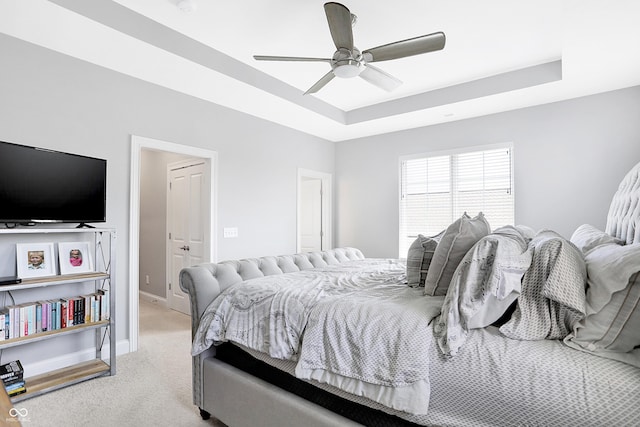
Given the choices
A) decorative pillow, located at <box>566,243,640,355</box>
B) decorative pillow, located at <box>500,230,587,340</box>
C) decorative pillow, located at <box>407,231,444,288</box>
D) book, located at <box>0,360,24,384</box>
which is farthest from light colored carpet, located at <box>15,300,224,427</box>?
decorative pillow, located at <box>566,243,640,355</box>

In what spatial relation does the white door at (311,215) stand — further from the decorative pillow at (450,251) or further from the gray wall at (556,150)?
the decorative pillow at (450,251)

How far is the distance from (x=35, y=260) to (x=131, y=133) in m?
1.42

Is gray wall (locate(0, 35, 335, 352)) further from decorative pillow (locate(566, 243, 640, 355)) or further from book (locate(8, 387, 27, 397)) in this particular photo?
decorative pillow (locate(566, 243, 640, 355))

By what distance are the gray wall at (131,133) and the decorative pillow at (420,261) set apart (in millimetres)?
2776

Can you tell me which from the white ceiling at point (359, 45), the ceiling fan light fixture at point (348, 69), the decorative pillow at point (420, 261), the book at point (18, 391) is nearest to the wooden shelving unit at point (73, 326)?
the book at point (18, 391)

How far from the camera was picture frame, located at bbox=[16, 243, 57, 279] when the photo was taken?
2535mm

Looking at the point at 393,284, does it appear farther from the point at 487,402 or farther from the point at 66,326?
the point at 66,326

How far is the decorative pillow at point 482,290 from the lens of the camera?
4.11 ft

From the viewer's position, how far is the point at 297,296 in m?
1.76

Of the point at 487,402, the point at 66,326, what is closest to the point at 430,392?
the point at 487,402

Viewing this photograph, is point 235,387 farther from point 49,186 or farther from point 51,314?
point 49,186

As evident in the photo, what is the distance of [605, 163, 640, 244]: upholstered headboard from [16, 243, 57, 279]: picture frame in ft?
12.2

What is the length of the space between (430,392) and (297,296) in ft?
2.49

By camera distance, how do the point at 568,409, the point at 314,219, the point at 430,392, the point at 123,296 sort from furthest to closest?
1. the point at 314,219
2. the point at 123,296
3. the point at 430,392
4. the point at 568,409
